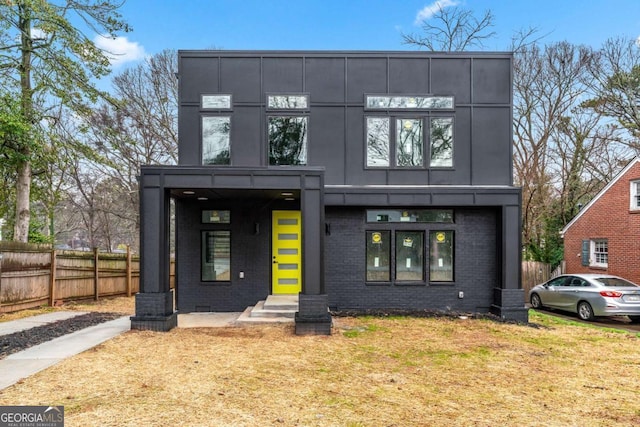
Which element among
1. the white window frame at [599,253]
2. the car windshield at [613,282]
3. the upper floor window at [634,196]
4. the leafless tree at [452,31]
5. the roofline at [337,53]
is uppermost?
the leafless tree at [452,31]

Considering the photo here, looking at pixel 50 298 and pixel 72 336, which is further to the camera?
pixel 50 298

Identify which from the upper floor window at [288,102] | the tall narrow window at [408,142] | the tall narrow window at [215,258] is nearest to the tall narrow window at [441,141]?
the tall narrow window at [408,142]

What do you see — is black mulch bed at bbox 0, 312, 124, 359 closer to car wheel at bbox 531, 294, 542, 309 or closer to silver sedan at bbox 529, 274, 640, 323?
silver sedan at bbox 529, 274, 640, 323

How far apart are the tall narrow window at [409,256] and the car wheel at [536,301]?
5553 millimetres

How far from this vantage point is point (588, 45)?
2050 cm

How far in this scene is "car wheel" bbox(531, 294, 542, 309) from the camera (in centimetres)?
1341

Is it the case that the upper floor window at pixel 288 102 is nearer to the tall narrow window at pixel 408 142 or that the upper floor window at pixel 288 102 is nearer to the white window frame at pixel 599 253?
the tall narrow window at pixel 408 142

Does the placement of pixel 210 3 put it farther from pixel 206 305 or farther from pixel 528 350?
pixel 528 350

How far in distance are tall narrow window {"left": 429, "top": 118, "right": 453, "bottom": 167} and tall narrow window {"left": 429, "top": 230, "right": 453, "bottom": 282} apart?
1.83 m

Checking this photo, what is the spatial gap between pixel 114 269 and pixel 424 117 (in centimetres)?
1191

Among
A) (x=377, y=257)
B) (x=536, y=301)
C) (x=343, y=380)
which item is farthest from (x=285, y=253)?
(x=536, y=301)

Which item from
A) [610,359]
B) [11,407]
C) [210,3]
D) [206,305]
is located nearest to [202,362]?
[11,407]

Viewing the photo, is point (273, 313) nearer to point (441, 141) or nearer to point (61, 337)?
point (61, 337)

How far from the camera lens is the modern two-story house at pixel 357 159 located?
1037 cm
